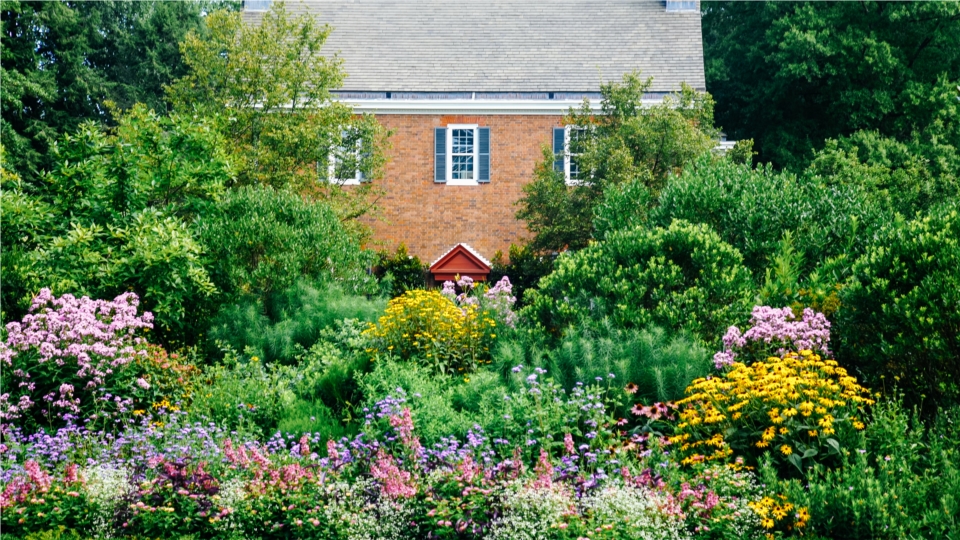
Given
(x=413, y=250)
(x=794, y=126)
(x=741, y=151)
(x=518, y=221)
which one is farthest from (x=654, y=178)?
(x=794, y=126)

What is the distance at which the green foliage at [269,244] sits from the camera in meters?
15.8

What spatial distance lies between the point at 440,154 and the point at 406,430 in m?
19.6

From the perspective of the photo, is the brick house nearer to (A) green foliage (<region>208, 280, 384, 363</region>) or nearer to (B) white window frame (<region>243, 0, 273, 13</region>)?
(B) white window frame (<region>243, 0, 273, 13</region>)

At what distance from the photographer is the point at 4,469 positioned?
9.96 metres

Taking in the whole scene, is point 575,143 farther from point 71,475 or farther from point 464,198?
point 71,475

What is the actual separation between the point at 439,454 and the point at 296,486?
4.21ft

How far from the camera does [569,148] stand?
963 inches

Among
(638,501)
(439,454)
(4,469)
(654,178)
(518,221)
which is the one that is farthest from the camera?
(518,221)

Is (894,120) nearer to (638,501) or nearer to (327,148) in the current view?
(327,148)

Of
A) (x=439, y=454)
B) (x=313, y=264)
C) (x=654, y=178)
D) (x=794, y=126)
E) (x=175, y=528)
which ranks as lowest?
(x=175, y=528)

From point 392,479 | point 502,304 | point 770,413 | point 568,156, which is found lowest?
point 392,479

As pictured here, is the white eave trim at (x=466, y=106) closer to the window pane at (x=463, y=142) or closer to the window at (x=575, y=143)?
the window pane at (x=463, y=142)

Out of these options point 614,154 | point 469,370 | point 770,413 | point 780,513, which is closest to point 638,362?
point 770,413

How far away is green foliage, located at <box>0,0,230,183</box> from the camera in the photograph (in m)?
29.0
